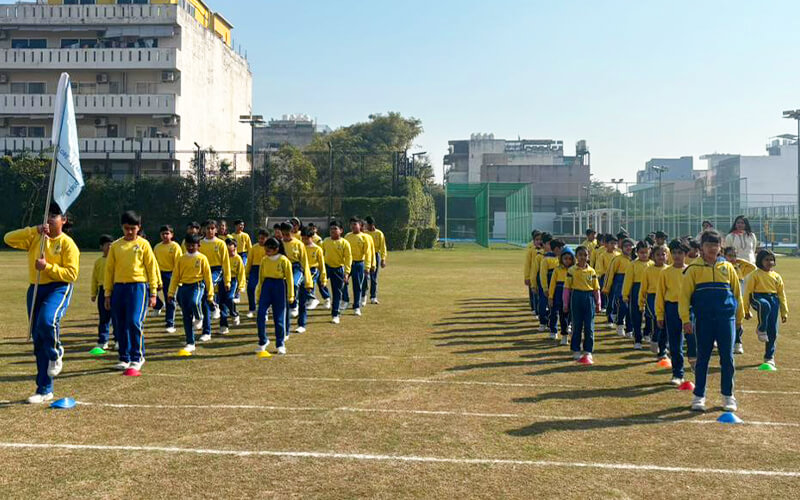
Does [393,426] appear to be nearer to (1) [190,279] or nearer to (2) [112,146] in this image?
(1) [190,279]

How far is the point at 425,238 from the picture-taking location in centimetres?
5175

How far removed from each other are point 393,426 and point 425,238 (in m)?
45.0

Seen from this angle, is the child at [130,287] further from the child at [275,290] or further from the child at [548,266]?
the child at [548,266]

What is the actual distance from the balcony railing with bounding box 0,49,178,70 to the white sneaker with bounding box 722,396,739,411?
2011 inches

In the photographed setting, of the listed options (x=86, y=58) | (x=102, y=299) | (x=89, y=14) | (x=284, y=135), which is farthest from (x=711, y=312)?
(x=284, y=135)

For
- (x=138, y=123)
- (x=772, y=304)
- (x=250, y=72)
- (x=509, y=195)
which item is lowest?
(x=772, y=304)

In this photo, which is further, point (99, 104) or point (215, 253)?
point (99, 104)

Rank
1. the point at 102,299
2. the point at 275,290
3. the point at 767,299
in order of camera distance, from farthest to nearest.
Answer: the point at 102,299 → the point at 275,290 → the point at 767,299

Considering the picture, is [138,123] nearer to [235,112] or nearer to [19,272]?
[235,112]

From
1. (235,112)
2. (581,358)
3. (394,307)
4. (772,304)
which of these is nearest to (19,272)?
(394,307)

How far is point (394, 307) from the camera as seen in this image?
17203 mm

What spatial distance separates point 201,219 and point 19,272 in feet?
68.2

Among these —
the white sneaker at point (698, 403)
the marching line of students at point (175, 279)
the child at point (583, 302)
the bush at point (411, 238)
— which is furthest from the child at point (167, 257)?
the bush at point (411, 238)

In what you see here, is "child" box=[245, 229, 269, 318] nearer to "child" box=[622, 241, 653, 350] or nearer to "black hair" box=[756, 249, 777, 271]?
"child" box=[622, 241, 653, 350]
